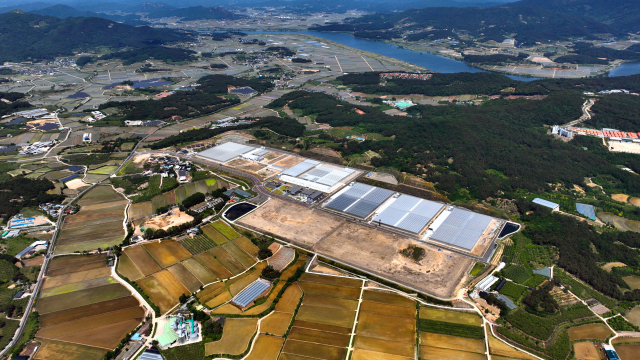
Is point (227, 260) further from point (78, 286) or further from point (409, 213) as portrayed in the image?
point (409, 213)

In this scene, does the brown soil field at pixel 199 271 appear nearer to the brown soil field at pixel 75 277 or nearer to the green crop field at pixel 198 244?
the green crop field at pixel 198 244

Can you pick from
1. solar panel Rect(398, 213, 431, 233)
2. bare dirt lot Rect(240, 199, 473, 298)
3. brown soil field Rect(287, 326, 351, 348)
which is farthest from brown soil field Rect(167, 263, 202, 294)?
solar panel Rect(398, 213, 431, 233)

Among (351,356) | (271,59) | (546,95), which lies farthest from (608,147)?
(271,59)

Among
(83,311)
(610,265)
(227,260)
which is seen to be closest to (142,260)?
(83,311)

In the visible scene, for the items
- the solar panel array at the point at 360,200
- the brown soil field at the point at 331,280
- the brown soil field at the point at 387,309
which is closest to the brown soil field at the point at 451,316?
the brown soil field at the point at 387,309

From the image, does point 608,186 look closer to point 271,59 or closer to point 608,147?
point 608,147

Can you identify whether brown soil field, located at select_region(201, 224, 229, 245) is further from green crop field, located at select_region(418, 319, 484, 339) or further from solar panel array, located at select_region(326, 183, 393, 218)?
green crop field, located at select_region(418, 319, 484, 339)
